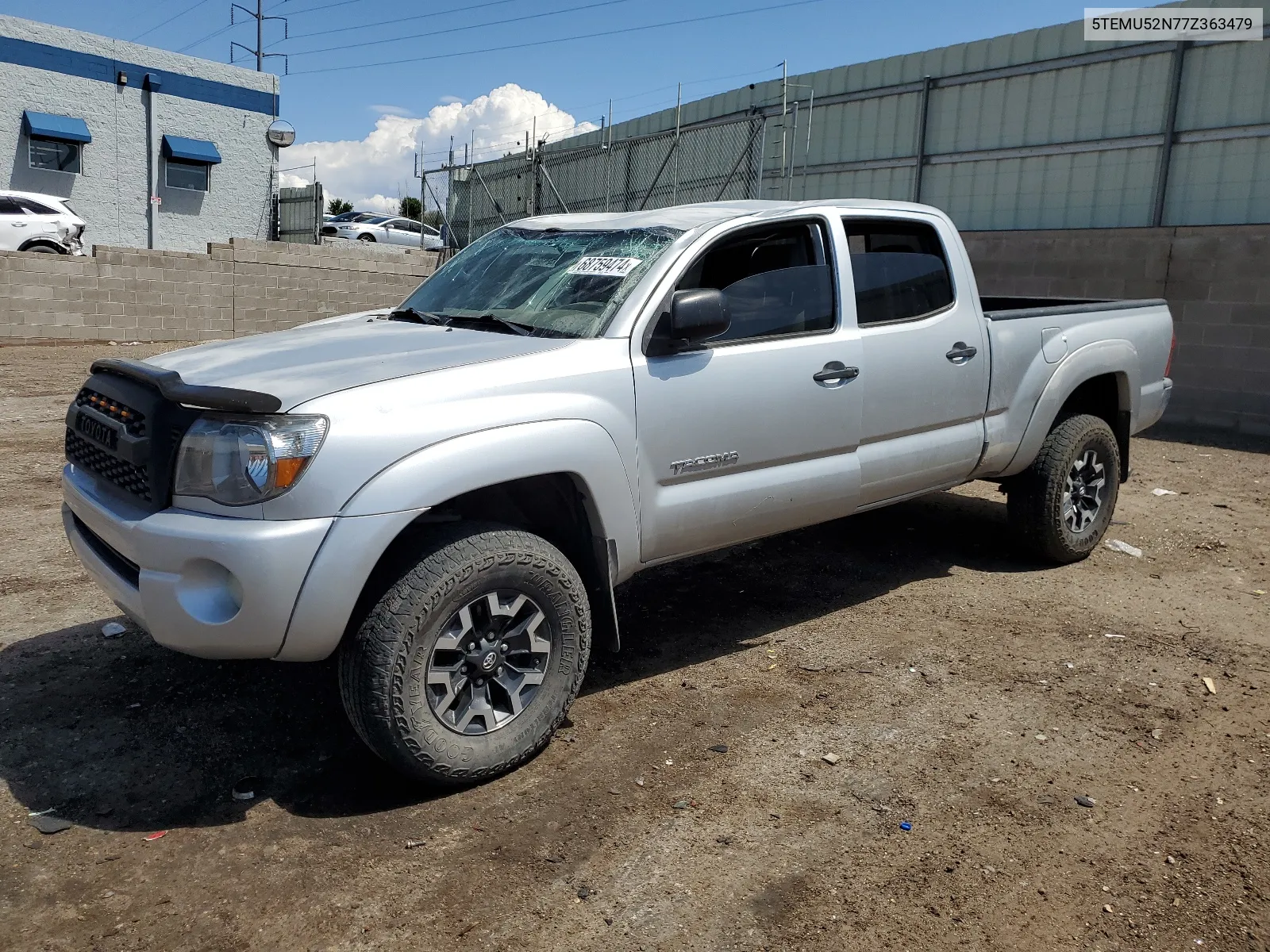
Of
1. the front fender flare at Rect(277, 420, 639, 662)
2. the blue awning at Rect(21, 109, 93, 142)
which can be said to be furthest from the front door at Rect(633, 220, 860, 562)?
the blue awning at Rect(21, 109, 93, 142)

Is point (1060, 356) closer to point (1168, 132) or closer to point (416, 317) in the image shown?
point (416, 317)

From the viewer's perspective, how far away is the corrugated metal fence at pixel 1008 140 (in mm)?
11375

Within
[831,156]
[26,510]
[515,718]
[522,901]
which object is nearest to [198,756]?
[515,718]

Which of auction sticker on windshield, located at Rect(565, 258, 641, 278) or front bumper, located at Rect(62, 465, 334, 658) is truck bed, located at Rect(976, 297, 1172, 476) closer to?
auction sticker on windshield, located at Rect(565, 258, 641, 278)

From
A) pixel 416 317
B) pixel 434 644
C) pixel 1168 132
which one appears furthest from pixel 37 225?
pixel 434 644

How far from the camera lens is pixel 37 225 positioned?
17.5 meters

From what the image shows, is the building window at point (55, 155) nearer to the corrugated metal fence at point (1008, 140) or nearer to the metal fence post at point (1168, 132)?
the corrugated metal fence at point (1008, 140)

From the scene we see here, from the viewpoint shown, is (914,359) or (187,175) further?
(187,175)

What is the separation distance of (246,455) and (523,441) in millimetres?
828

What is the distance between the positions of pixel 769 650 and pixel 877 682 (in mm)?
518

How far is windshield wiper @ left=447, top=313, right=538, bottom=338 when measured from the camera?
12.4ft

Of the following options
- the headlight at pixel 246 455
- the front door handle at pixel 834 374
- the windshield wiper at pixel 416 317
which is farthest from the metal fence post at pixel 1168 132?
the headlight at pixel 246 455

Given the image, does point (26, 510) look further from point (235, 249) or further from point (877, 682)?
point (235, 249)

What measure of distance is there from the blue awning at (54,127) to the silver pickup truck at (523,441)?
82.5 ft
